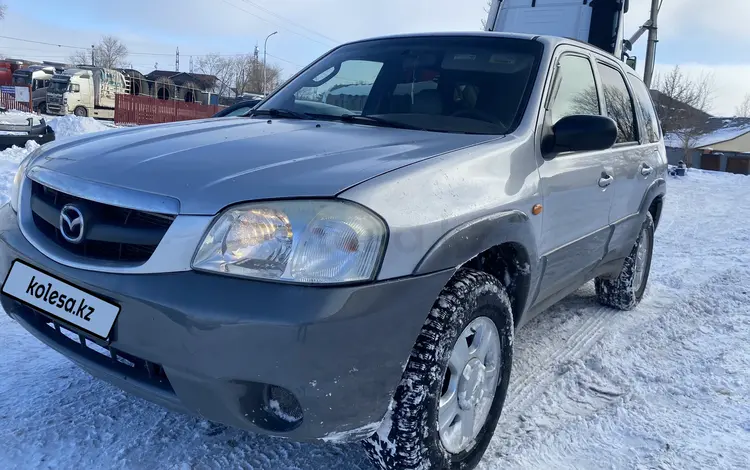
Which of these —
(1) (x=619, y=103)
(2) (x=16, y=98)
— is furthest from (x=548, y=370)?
(2) (x=16, y=98)

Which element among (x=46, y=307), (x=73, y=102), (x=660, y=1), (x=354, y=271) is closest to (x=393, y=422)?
(x=354, y=271)

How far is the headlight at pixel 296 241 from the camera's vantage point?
164cm

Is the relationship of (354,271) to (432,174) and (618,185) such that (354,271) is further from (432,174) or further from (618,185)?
(618,185)

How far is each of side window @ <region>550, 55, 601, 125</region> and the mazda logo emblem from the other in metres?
1.98

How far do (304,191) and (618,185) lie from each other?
2407 mm

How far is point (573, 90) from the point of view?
10.0 ft

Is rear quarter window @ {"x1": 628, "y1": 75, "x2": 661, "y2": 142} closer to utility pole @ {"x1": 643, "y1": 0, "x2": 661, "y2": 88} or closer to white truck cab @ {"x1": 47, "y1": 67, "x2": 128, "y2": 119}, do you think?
utility pole @ {"x1": 643, "y1": 0, "x2": 661, "y2": 88}

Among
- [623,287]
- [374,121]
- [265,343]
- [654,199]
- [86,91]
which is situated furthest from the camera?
[86,91]

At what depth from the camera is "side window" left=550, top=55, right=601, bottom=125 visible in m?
2.85

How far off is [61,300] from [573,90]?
2.51m

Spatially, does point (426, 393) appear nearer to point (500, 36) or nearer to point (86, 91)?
point (500, 36)

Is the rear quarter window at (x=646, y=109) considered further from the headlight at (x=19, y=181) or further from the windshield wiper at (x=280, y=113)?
the headlight at (x=19, y=181)

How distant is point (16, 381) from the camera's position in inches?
105
